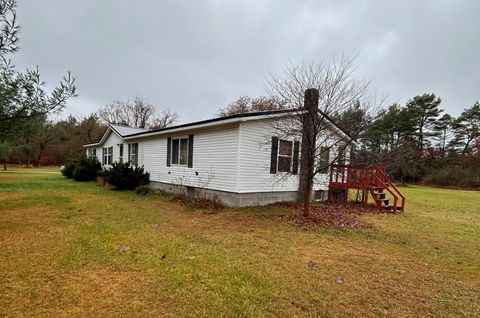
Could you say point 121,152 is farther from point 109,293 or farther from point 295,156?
point 109,293

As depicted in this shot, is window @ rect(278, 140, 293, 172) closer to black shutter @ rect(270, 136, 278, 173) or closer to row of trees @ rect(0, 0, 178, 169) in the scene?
black shutter @ rect(270, 136, 278, 173)

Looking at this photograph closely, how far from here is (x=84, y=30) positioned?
12.4 m

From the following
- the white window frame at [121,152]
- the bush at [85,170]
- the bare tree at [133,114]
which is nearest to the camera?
the white window frame at [121,152]

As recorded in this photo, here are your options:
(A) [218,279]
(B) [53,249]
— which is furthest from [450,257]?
(B) [53,249]

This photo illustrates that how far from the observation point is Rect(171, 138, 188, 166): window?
1175 centimetres

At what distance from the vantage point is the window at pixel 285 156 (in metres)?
10.4

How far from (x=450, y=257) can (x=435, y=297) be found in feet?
7.60

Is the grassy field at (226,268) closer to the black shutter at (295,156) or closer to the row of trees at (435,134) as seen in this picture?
the black shutter at (295,156)

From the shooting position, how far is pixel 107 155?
818 inches

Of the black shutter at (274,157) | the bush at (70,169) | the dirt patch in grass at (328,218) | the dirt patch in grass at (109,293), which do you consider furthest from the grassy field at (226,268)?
the bush at (70,169)

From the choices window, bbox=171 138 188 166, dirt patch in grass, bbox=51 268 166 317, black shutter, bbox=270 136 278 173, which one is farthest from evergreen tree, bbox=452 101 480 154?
dirt patch in grass, bbox=51 268 166 317

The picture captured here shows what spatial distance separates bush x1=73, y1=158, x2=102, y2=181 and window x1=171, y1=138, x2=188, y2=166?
9.92 meters

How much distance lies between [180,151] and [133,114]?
3395 cm

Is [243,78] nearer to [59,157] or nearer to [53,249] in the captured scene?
[53,249]
